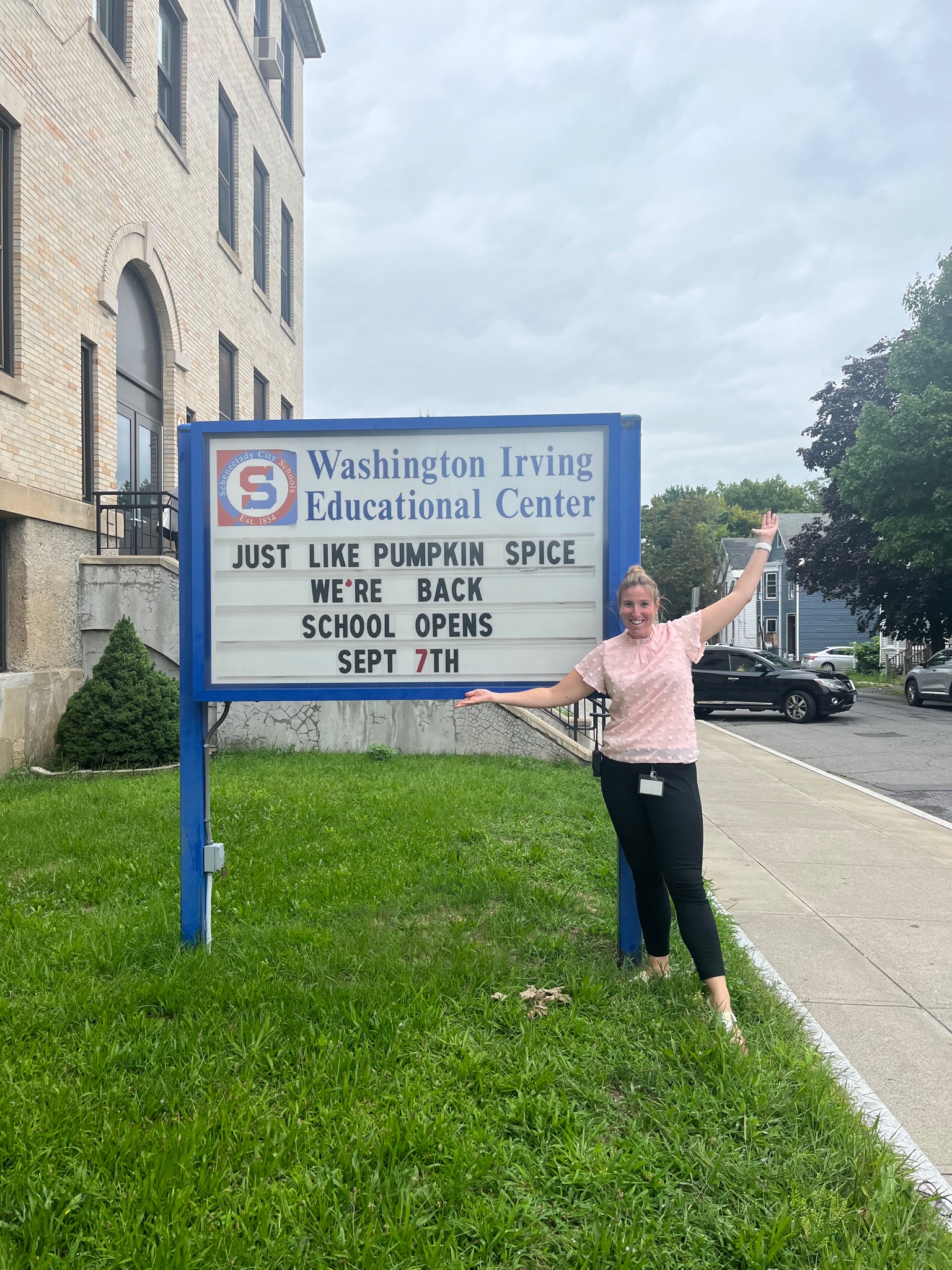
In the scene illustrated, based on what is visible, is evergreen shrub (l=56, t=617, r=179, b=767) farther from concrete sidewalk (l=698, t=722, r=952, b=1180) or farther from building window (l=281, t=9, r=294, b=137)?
building window (l=281, t=9, r=294, b=137)

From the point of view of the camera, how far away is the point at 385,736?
1120cm

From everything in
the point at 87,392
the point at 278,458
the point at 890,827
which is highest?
the point at 87,392

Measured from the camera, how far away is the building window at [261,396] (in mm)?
19406

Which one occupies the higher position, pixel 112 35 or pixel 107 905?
pixel 112 35

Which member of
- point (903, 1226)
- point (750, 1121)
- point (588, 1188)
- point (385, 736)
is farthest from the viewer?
point (385, 736)

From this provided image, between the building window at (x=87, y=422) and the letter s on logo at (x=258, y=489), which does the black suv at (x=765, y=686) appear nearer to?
the building window at (x=87, y=422)

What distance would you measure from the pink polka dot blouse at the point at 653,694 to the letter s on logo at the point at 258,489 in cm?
181

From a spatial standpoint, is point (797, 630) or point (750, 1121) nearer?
point (750, 1121)

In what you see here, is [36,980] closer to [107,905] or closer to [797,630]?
[107,905]

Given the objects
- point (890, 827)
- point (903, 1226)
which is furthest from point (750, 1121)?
point (890, 827)

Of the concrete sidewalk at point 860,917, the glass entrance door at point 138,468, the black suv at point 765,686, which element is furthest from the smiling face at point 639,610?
the black suv at point 765,686

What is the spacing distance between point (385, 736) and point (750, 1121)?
8.66 m

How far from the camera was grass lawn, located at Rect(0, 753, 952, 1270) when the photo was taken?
2.29 m

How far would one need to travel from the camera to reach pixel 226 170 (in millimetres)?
17250
